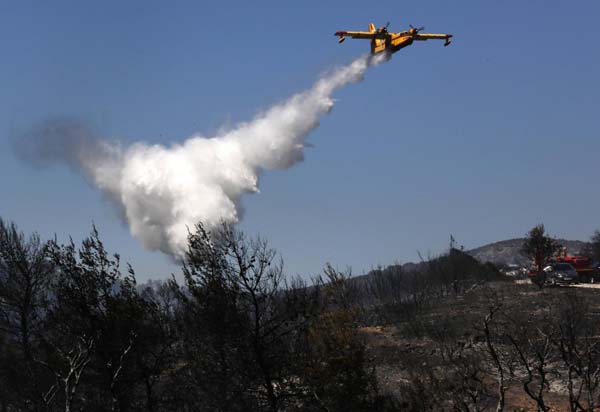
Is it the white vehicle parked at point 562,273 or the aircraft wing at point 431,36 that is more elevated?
the aircraft wing at point 431,36

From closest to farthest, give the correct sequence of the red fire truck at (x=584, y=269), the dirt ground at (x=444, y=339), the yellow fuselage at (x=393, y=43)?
1. the dirt ground at (x=444, y=339)
2. the yellow fuselage at (x=393, y=43)
3. the red fire truck at (x=584, y=269)

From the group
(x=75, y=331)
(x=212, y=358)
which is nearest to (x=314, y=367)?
(x=212, y=358)

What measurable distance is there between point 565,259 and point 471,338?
26.0 metres

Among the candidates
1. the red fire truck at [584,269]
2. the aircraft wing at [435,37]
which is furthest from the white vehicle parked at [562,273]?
the aircraft wing at [435,37]

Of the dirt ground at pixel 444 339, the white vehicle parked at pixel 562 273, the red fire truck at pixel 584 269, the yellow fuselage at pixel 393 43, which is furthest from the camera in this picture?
the red fire truck at pixel 584 269

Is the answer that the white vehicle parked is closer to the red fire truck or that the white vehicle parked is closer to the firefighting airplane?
the red fire truck

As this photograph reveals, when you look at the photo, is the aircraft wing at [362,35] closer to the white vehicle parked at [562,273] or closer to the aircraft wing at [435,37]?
the aircraft wing at [435,37]

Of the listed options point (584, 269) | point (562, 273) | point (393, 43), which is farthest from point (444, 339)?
point (584, 269)

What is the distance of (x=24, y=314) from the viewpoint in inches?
1380

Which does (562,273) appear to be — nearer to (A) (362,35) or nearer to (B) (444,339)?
(B) (444,339)

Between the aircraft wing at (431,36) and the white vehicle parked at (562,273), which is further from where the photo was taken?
the white vehicle parked at (562,273)

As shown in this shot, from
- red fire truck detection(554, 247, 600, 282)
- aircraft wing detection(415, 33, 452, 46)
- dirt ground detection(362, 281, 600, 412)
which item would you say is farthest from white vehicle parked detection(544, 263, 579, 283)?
aircraft wing detection(415, 33, 452, 46)

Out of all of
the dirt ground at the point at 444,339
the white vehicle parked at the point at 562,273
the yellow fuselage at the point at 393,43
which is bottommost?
the dirt ground at the point at 444,339

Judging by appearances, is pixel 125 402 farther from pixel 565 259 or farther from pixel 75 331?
pixel 565 259
